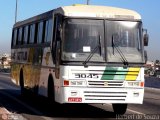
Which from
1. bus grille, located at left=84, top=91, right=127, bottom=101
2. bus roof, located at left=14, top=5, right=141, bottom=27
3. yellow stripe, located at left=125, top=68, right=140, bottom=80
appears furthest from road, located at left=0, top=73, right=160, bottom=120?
bus roof, located at left=14, top=5, right=141, bottom=27

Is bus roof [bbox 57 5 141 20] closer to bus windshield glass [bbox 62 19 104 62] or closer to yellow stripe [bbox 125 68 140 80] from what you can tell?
bus windshield glass [bbox 62 19 104 62]

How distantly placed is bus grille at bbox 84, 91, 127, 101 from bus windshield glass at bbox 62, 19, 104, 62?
0.96m

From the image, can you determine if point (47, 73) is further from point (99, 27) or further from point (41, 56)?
point (99, 27)

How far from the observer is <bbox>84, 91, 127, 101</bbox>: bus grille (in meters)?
14.2

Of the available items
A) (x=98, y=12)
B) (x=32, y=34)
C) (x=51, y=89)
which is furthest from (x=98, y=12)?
(x=32, y=34)

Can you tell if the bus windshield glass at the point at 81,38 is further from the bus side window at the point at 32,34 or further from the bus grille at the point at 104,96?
the bus side window at the point at 32,34

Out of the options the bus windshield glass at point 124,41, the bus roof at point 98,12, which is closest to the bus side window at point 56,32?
the bus roof at point 98,12

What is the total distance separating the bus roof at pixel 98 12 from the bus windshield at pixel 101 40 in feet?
0.58

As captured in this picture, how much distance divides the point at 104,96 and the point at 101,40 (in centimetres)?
165

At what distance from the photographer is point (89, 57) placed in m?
14.2

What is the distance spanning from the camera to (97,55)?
14.3m

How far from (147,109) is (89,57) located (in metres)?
4.44

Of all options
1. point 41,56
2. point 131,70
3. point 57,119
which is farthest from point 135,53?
point 41,56

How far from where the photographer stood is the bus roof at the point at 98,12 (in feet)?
47.9
